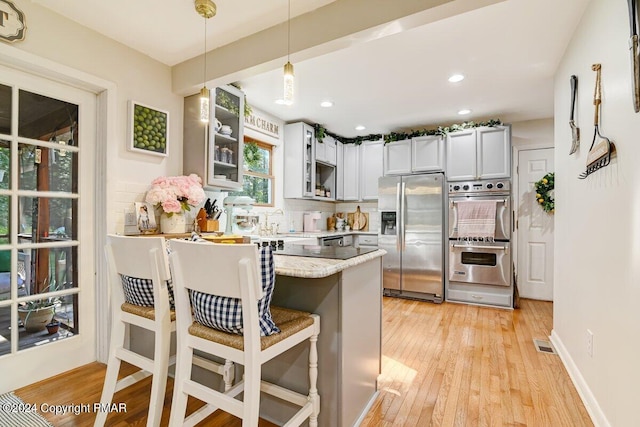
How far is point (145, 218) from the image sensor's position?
241 centimetres

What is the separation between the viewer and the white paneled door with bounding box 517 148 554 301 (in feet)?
13.9

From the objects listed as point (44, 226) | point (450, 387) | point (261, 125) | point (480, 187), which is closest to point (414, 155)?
point (480, 187)

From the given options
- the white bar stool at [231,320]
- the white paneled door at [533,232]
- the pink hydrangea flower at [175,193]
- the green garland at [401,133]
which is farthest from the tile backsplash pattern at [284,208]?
the white paneled door at [533,232]

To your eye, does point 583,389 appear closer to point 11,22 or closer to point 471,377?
point 471,377

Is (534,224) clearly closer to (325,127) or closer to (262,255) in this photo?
(325,127)

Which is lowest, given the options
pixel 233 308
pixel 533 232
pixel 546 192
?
pixel 233 308

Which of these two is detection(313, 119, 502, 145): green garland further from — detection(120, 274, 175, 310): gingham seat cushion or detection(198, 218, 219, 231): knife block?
detection(120, 274, 175, 310): gingham seat cushion

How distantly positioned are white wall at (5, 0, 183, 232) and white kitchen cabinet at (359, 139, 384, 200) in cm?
302

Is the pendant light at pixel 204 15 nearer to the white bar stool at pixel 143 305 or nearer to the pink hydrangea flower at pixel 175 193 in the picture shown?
the pink hydrangea flower at pixel 175 193

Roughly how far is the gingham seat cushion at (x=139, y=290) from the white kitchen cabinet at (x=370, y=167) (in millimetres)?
3883

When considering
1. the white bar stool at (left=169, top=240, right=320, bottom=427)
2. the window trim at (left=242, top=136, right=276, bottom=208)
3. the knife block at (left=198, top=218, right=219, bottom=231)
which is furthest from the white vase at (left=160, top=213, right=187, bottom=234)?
the window trim at (left=242, top=136, right=276, bottom=208)

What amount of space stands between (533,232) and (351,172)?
8.85 feet

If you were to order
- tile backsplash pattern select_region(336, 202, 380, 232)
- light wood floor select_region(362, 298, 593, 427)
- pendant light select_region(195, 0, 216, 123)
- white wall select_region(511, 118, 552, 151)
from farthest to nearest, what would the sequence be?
tile backsplash pattern select_region(336, 202, 380, 232)
white wall select_region(511, 118, 552, 151)
pendant light select_region(195, 0, 216, 123)
light wood floor select_region(362, 298, 593, 427)

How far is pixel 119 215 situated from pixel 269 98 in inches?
78.2
